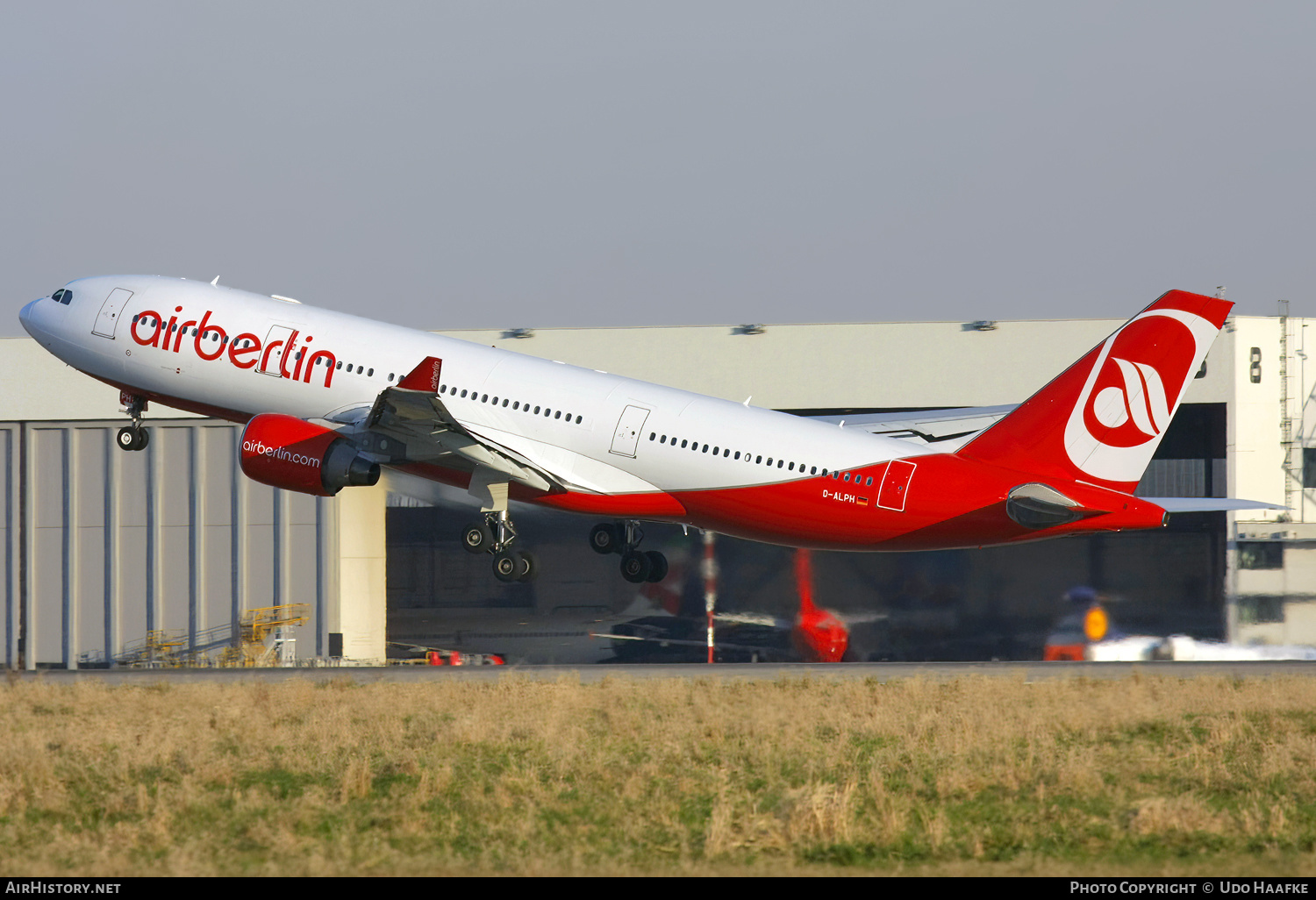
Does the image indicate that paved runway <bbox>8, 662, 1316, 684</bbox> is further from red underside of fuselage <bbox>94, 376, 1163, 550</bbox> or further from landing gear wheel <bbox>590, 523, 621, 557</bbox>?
red underside of fuselage <bbox>94, 376, 1163, 550</bbox>

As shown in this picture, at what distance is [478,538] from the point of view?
37.8m

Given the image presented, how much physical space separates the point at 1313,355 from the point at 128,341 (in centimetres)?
4106

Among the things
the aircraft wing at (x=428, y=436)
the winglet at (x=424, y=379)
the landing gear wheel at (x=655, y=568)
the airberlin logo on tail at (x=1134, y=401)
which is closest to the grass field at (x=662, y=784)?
the aircraft wing at (x=428, y=436)

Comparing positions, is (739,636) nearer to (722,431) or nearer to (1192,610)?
(1192,610)

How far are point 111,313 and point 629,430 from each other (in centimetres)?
1465

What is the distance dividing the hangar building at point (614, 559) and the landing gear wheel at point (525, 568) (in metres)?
14.6

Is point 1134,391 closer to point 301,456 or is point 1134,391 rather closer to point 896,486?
point 896,486

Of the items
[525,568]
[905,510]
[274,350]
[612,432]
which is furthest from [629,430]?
[274,350]

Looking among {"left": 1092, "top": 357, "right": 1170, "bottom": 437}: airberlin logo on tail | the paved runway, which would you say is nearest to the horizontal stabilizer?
{"left": 1092, "top": 357, "right": 1170, "bottom": 437}: airberlin logo on tail

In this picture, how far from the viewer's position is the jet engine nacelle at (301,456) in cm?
3522

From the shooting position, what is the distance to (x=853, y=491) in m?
33.9

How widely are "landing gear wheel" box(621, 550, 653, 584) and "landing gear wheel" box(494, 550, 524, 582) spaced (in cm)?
346

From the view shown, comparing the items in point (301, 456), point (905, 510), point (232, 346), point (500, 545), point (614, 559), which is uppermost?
point (232, 346)

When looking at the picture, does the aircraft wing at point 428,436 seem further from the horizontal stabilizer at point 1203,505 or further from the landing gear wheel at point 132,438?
the horizontal stabilizer at point 1203,505
